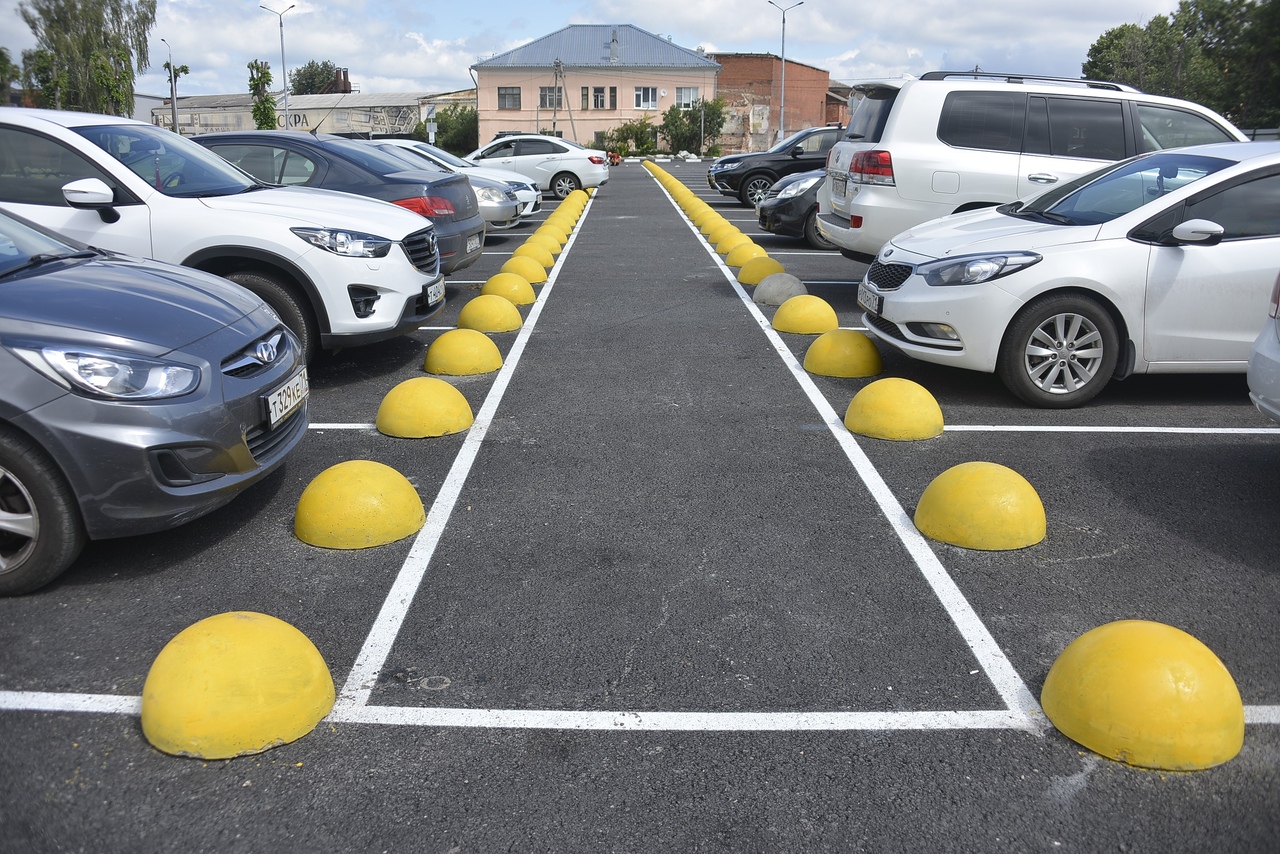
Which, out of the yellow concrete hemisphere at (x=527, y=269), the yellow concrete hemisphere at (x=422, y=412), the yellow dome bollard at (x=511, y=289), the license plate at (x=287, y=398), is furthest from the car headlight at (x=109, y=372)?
the yellow concrete hemisphere at (x=527, y=269)

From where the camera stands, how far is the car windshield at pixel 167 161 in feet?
22.0

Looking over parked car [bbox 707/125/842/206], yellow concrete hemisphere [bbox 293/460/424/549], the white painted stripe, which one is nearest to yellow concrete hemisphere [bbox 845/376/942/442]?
the white painted stripe

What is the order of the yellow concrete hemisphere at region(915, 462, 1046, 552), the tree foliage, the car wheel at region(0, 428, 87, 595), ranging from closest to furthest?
the car wheel at region(0, 428, 87, 595)
the yellow concrete hemisphere at region(915, 462, 1046, 552)
the tree foliage

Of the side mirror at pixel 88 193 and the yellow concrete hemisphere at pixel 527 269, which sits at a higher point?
the side mirror at pixel 88 193

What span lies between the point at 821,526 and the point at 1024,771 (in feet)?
6.11

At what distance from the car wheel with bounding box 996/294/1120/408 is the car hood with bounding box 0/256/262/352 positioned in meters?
4.57

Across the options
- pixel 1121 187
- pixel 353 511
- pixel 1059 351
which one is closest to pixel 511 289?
pixel 1059 351

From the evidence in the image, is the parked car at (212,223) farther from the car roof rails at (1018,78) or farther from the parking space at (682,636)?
the car roof rails at (1018,78)

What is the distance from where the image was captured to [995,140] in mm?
9297

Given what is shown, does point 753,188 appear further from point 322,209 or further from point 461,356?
point 322,209

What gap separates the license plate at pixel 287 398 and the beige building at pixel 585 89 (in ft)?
230

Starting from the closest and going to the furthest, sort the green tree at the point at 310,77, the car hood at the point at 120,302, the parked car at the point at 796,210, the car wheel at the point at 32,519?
the car wheel at the point at 32,519, the car hood at the point at 120,302, the parked car at the point at 796,210, the green tree at the point at 310,77

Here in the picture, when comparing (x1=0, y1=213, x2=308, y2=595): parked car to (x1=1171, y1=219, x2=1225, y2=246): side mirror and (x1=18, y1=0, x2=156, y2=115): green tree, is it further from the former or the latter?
(x1=18, y1=0, x2=156, y2=115): green tree

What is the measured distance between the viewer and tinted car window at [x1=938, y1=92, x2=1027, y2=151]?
9305mm
